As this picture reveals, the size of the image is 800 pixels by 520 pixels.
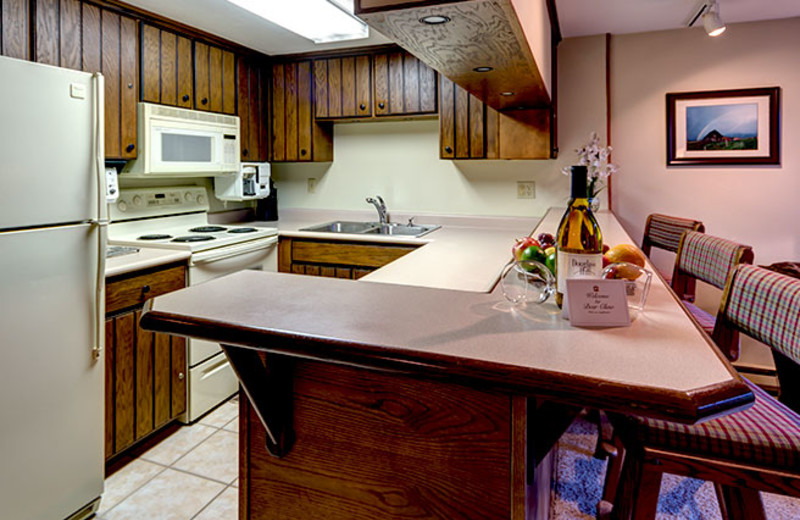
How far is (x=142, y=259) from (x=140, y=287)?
13 cm

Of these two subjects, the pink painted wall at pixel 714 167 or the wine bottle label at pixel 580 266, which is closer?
the wine bottle label at pixel 580 266

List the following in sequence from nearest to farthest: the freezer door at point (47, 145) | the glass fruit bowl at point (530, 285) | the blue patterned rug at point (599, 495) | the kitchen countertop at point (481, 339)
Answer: the kitchen countertop at point (481, 339)
the glass fruit bowl at point (530, 285)
the freezer door at point (47, 145)
the blue patterned rug at point (599, 495)

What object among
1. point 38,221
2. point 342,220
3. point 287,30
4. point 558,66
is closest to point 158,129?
point 287,30

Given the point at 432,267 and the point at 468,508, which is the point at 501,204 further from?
the point at 468,508

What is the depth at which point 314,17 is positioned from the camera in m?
2.67

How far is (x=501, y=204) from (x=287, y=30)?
178 cm

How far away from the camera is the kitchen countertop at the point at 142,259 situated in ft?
7.08

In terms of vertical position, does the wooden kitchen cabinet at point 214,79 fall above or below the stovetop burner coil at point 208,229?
above

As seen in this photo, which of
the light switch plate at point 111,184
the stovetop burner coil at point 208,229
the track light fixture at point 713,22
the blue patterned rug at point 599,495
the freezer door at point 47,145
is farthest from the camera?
the stovetop burner coil at point 208,229

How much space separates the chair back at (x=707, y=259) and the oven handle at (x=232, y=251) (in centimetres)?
227

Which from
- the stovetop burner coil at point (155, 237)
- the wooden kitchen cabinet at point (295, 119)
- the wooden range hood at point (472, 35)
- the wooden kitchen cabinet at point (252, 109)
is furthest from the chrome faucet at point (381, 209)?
the wooden range hood at point (472, 35)

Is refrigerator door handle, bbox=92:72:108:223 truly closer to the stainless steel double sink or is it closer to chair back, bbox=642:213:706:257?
the stainless steel double sink

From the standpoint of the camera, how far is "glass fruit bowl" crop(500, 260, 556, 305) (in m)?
1.06

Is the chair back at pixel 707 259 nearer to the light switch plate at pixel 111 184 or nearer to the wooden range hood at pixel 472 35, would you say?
the wooden range hood at pixel 472 35
